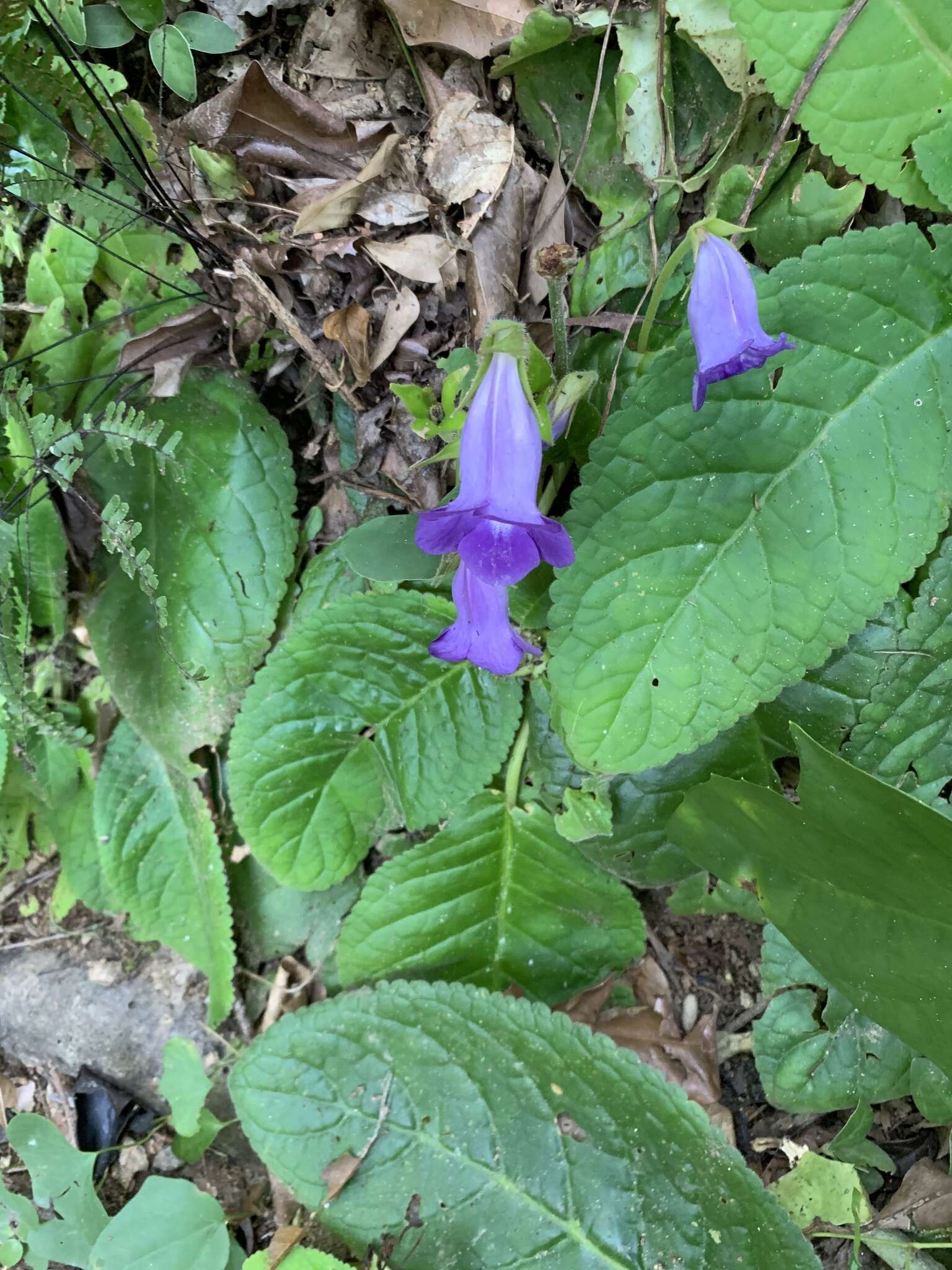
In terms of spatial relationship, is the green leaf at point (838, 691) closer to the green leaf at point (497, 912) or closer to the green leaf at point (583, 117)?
the green leaf at point (497, 912)

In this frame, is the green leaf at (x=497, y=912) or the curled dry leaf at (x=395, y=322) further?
the green leaf at (x=497, y=912)

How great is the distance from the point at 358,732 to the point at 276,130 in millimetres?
1365

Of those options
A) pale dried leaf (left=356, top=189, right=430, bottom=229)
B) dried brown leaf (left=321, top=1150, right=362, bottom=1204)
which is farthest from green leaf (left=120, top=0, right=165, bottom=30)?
dried brown leaf (left=321, top=1150, right=362, bottom=1204)

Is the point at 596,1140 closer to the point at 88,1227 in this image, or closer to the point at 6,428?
the point at 88,1227

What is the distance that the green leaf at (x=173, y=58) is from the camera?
1.87 metres

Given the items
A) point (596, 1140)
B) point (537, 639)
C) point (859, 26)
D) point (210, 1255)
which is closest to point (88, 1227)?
point (210, 1255)

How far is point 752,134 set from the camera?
1704mm

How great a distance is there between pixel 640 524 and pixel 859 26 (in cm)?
89

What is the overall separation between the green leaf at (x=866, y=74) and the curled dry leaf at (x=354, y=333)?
912mm

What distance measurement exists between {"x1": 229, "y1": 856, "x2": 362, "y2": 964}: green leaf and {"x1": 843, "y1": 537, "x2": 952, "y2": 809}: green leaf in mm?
1398

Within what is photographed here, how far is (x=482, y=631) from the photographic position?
1.62 metres

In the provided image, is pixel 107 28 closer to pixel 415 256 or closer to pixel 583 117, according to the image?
pixel 415 256

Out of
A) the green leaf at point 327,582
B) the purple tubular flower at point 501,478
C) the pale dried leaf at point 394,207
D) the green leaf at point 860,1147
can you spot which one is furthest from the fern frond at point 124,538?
the green leaf at point 860,1147

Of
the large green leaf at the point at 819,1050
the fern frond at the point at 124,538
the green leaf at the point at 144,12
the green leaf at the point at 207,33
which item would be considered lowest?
the large green leaf at the point at 819,1050
